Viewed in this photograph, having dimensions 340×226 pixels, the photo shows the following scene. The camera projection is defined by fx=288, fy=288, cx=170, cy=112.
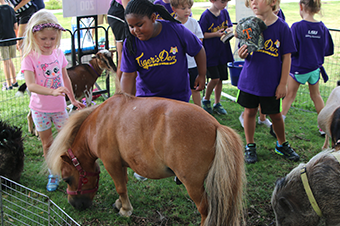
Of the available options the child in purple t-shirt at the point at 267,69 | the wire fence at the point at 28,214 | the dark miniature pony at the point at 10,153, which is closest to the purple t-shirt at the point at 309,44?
the child in purple t-shirt at the point at 267,69

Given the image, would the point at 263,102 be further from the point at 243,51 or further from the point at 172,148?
the point at 172,148

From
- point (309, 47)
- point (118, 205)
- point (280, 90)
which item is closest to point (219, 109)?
point (309, 47)

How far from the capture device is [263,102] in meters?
3.82

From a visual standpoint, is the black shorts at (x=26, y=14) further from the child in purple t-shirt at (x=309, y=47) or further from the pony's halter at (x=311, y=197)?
the pony's halter at (x=311, y=197)

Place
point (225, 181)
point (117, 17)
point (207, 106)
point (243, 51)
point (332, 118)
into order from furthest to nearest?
point (207, 106) → point (117, 17) → point (243, 51) → point (332, 118) → point (225, 181)

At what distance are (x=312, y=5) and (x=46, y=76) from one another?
3.97m

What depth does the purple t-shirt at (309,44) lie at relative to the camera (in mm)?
4582

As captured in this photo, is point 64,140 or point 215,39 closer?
point 64,140

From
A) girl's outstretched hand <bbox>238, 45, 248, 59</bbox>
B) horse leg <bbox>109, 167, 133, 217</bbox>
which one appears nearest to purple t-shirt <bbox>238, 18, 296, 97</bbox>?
girl's outstretched hand <bbox>238, 45, 248, 59</bbox>

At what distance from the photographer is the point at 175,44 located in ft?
9.42

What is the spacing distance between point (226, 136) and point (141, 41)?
1303 mm

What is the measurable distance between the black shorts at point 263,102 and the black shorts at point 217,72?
1490 mm

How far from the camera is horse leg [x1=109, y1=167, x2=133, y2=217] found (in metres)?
2.78

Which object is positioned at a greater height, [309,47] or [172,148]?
[309,47]
